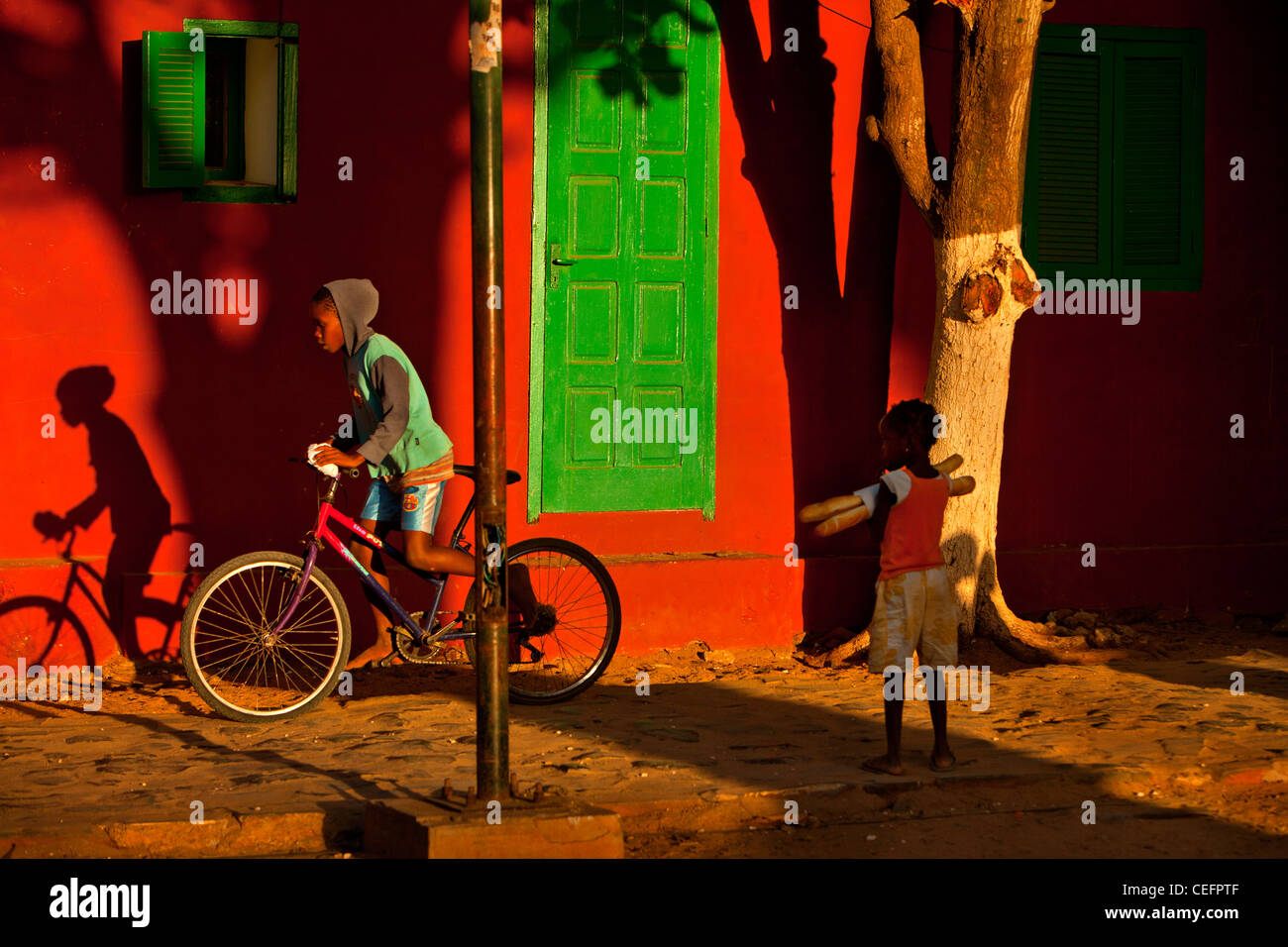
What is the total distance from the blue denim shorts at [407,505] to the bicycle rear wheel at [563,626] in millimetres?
396

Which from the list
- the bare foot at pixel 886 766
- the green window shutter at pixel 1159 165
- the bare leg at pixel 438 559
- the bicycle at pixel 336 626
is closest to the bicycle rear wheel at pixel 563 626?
the bicycle at pixel 336 626

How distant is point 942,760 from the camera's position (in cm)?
562

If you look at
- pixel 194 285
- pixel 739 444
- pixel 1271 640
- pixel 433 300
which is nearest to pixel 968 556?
pixel 739 444

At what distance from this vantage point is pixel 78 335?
7453 mm

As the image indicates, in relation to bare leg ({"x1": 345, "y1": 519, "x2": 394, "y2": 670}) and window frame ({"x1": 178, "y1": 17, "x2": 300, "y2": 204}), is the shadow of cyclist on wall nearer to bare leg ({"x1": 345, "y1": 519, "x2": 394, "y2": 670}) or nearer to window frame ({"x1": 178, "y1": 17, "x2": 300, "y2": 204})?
window frame ({"x1": 178, "y1": 17, "x2": 300, "y2": 204})

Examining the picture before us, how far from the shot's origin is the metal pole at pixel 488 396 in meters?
4.59

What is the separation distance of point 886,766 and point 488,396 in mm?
2144

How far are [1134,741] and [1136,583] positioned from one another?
2702mm

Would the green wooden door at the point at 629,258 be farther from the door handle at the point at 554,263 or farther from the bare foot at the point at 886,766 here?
the bare foot at the point at 886,766

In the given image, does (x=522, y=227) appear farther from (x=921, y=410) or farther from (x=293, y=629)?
(x=921, y=410)

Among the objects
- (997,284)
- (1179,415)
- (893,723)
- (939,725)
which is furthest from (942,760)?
(1179,415)

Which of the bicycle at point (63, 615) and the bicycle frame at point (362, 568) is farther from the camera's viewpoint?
the bicycle at point (63, 615)

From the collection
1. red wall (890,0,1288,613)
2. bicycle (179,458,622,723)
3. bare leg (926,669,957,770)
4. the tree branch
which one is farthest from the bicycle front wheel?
red wall (890,0,1288,613)

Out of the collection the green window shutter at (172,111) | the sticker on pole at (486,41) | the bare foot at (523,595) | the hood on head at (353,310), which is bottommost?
the bare foot at (523,595)
